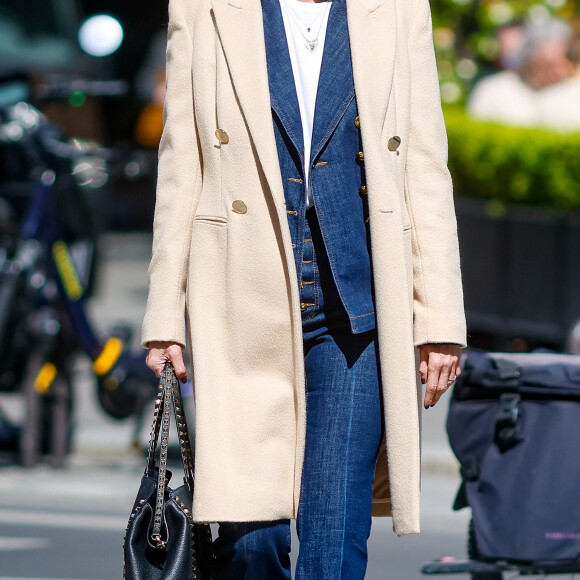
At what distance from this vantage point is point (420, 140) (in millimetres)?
3512

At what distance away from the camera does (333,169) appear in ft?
11.1

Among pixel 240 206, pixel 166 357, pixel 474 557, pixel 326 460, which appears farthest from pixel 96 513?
pixel 240 206

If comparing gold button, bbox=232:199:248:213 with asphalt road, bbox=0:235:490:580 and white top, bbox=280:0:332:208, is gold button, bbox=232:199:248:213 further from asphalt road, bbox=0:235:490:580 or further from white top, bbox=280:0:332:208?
asphalt road, bbox=0:235:490:580

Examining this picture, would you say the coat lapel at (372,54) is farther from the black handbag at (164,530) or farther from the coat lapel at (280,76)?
the black handbag at (164,530)

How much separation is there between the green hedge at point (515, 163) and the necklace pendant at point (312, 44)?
263 inches

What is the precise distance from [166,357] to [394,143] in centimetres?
74

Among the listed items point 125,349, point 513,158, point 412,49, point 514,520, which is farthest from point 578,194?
point 412,49

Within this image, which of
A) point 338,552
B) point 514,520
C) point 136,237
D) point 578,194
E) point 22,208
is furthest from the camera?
point 136,237

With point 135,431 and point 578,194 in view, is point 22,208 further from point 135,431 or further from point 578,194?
point 578,194

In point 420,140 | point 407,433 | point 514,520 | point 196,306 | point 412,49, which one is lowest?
point 514,520

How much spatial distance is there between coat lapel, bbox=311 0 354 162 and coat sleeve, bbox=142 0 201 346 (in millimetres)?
307

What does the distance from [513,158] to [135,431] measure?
395 centimetres

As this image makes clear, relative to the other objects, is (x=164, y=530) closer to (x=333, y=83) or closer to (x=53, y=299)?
(x=333, y=83)

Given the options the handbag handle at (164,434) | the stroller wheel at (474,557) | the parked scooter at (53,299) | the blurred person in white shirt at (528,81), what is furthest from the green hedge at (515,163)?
the handbag handle at (164,434)
